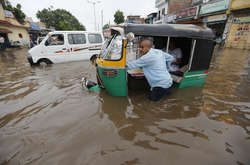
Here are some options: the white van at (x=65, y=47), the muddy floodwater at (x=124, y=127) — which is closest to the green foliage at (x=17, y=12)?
the white van at (x=65, y=47)

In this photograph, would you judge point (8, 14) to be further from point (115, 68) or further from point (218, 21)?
point (218, 21)

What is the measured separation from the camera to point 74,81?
504 cm

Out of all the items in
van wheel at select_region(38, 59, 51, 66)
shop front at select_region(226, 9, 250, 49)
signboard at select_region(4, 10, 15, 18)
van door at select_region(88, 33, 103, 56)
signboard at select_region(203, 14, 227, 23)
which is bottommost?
van wheel at select_region(38, 59, 51, 66)

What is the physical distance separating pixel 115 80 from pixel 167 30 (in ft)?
5.77

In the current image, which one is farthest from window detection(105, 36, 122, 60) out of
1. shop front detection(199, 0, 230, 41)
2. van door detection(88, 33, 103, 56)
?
shop front detection(199, 0, 230, 41)

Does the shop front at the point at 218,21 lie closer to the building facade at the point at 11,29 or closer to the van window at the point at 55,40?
the van window at the point at 55,40

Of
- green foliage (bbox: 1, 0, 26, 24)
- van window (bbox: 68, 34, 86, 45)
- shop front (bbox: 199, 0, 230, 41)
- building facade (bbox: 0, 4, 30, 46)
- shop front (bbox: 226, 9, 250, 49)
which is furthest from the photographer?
green foliage (bbox: 1, 0, 26, 24)

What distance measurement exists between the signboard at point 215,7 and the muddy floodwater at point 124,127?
13142 mm

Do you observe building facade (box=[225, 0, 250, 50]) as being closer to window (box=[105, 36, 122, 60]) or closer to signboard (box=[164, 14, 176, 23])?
signboard (box=[164, 14, 176, 23])

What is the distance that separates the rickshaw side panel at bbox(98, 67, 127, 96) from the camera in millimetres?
2940

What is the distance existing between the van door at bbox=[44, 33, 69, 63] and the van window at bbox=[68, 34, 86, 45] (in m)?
0.36

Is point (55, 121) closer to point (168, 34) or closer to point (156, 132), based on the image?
point (156, 132)

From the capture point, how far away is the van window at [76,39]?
7168 millimetres

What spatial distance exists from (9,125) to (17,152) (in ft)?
3.09
